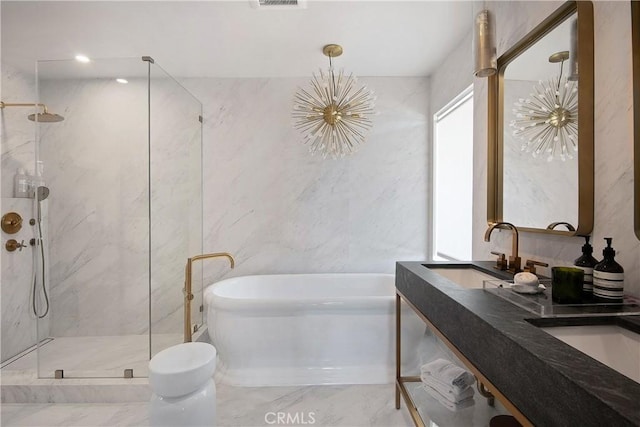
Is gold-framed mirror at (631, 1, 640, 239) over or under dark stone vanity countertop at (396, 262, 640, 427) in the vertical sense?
over

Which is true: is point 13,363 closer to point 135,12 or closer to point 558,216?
point 135,12

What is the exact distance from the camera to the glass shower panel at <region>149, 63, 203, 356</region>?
217cm

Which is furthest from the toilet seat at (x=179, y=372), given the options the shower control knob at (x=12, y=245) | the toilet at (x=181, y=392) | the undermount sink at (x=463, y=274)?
the shower control knob at (x=12, y=245)

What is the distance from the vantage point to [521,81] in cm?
143

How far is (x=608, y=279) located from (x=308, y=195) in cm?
223

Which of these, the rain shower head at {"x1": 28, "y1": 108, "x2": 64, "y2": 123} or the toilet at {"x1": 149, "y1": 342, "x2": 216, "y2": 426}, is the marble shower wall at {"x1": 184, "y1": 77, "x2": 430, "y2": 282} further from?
the toilet at {"x1": 149, "y1": 342, "x2": 216, "y2": 426}

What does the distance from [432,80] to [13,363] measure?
4.19 metres

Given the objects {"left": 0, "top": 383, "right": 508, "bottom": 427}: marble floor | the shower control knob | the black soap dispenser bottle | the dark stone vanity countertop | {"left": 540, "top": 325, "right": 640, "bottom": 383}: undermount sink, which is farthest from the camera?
the shower control knob

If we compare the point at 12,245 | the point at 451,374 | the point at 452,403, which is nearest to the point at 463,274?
the point at 451,374

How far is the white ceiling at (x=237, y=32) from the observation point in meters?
1.79

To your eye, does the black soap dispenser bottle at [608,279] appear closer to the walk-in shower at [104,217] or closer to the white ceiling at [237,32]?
the white ceiling at [237,32]

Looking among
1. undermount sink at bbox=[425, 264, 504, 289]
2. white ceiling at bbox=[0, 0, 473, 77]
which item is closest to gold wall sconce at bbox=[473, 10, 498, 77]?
white ceiling at bbox=[0, 0, 473, 77]

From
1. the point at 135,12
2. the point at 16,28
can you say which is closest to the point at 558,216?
the point at 135,12

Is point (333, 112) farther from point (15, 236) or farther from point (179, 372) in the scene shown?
point (15, 236)
